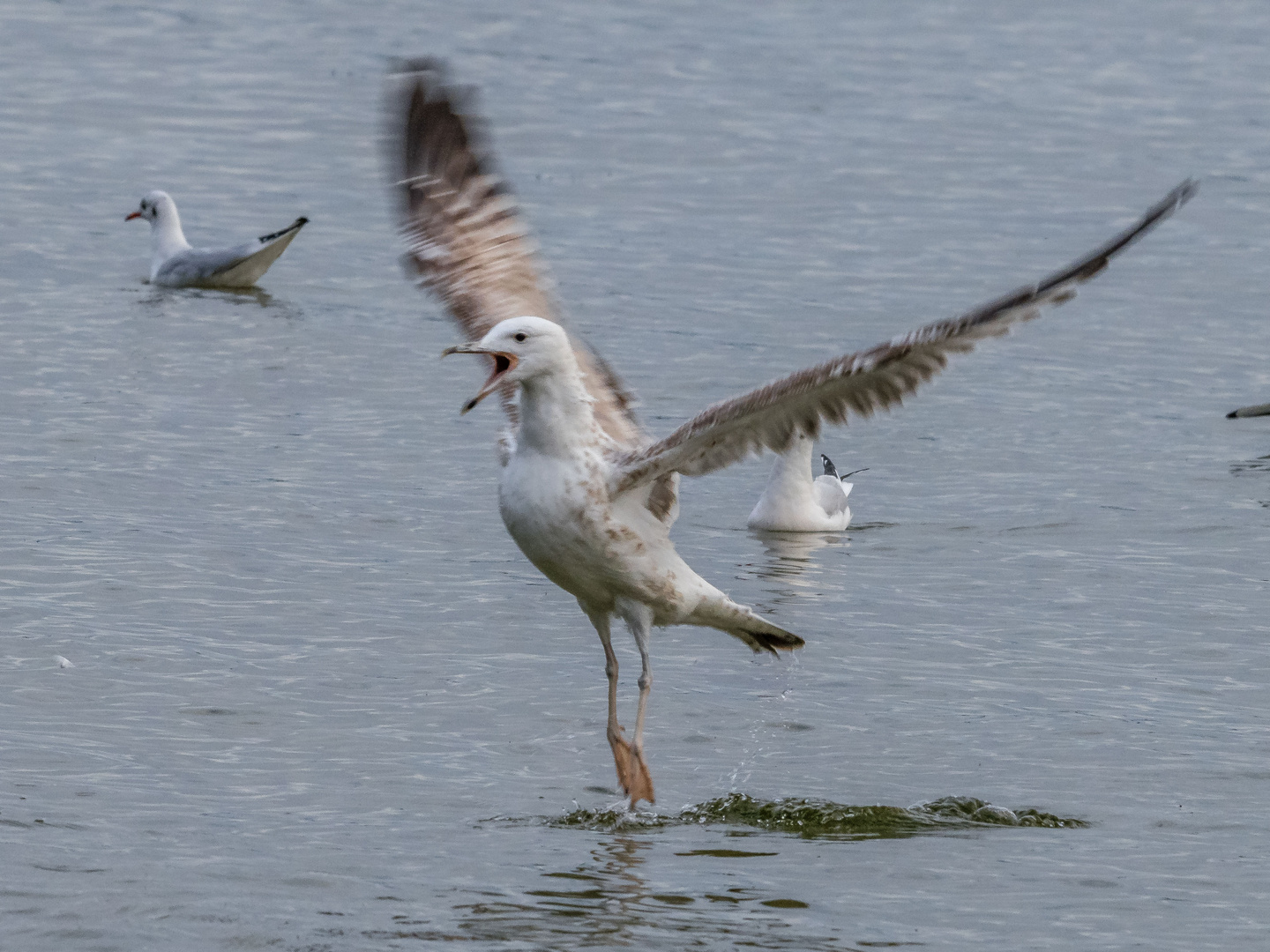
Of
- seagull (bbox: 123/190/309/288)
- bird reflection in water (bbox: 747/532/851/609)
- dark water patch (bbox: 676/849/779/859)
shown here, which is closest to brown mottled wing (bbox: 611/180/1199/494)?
dark water patch (bbox: 676/849/779/859)

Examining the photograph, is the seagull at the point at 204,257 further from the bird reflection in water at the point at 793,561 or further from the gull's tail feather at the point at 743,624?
the gull's tail feather at the point at 743,624

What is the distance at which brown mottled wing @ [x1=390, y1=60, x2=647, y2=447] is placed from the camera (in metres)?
9.57

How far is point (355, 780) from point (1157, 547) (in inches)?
231

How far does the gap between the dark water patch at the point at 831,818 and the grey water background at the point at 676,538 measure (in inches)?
3.4

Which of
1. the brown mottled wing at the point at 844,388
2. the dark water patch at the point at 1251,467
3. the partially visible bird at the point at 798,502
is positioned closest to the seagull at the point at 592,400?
the brown mottled wing at the point at 844,388

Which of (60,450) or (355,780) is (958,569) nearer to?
(355,780)

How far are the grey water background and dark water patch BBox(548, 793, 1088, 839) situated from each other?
3.4 inches

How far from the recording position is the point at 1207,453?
15.0m

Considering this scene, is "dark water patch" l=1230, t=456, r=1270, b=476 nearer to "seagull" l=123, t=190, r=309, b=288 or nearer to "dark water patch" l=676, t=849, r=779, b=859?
"dark water patch" l=676, t=849, r=779, b=859

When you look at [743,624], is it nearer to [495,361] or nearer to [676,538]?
[495,361]

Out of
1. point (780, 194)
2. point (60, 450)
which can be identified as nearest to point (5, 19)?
point (780, 194)

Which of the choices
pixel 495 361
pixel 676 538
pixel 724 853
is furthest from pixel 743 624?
pixel 676 538

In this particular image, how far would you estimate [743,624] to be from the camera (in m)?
9.03

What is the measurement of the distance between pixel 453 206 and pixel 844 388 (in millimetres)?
3041
